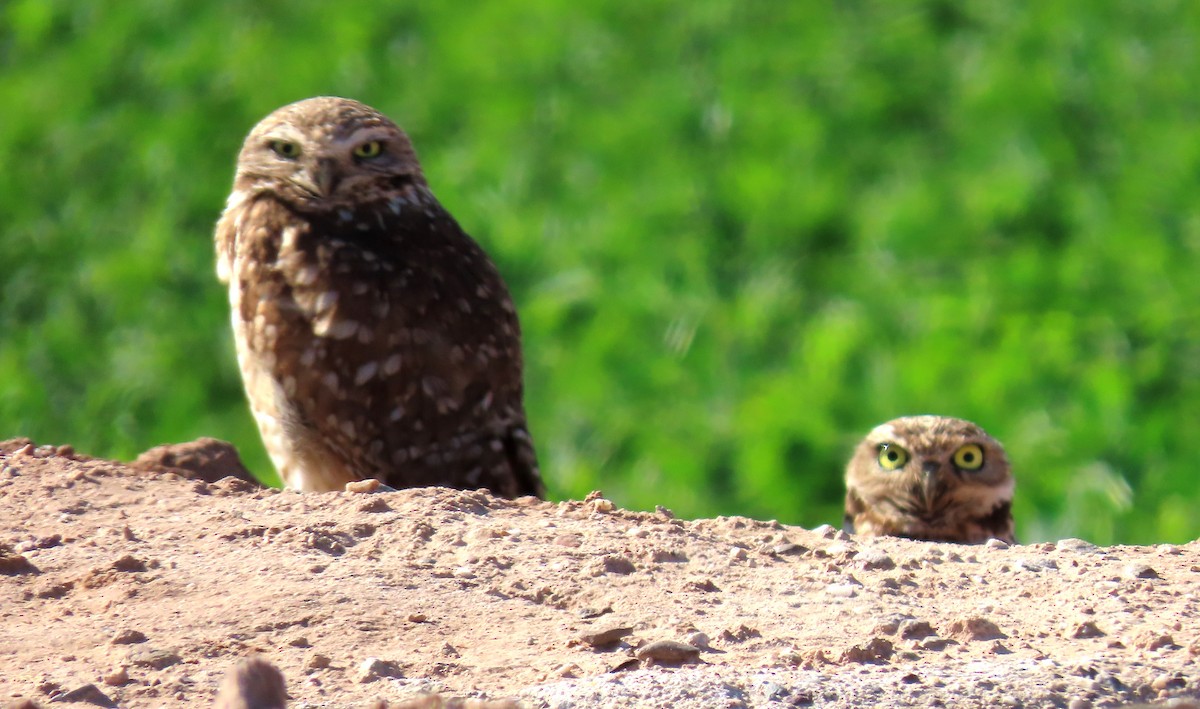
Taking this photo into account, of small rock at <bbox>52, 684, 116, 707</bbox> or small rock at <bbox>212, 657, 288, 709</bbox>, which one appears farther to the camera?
small rock at <bbox>52, 684, 116, 707</bbox>

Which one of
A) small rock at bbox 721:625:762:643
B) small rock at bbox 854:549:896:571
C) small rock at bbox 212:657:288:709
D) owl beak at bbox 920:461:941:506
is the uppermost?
owl beak at bbox 920:461:941:506

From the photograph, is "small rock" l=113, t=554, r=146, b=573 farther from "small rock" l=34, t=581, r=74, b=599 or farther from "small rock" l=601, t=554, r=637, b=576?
"small rock" l=601, t=554, r=637, b=576

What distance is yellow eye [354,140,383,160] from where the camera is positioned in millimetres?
5766

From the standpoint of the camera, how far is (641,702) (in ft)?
9.91

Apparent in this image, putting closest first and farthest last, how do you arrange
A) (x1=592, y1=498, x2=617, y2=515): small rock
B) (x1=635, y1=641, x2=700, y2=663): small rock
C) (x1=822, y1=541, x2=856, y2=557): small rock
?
(x1=635, y1=641, x2=700, y2=663): small rock
(x1=822, y1=541, x2=856, y2=557): small rock
(x1=592, y1=498, x2=617, y2=515): small rock

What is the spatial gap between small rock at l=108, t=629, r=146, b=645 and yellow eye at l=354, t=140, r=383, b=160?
2.68 m

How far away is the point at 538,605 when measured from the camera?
3566 mm

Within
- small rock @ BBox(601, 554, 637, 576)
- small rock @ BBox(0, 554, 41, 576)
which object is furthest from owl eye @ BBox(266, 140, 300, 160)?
small rock @ BBox(601, 554, 637, 576)

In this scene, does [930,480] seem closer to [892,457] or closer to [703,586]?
[892,457]

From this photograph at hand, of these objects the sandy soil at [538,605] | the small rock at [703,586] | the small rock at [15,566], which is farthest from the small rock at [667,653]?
the small rock at [15,566]

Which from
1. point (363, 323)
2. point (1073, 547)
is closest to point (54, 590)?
point (363, 323)

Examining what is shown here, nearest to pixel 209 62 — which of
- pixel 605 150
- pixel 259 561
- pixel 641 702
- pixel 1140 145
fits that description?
pixel 605 150

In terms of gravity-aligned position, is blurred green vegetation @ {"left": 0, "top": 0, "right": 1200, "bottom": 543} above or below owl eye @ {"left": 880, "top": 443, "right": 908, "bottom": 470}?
above

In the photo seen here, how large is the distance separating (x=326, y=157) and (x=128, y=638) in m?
2.60
